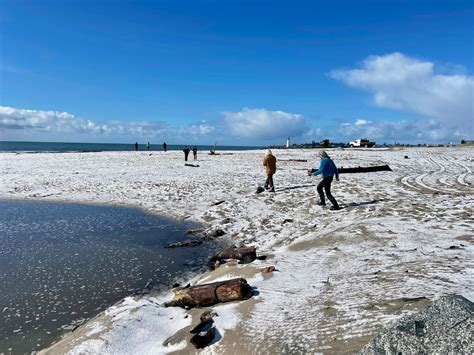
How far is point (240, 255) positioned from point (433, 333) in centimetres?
591

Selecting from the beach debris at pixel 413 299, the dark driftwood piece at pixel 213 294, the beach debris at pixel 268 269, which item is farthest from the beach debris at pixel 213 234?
the beach debris at pixel 413 299

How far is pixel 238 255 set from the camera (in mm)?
9086

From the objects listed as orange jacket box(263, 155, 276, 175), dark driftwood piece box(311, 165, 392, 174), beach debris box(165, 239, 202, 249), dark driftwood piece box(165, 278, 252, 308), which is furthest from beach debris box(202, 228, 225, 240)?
dark driftwood piece box(311, 165, 392, 174)

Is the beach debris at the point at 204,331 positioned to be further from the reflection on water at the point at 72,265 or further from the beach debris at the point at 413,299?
the beach debris at the point at 413,299

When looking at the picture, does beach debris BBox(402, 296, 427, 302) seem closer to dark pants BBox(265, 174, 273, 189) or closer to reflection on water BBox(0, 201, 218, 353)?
reflection on water BBox(0, 201, 218, 353)

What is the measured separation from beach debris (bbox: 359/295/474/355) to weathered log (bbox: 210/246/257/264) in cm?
Answer: 531

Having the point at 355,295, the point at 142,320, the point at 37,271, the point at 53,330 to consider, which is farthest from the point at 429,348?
the point at 37,271

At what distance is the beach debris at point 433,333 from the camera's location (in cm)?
322

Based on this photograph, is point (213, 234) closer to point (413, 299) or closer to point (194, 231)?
point (194, 231)

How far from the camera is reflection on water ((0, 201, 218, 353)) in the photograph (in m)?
6.56

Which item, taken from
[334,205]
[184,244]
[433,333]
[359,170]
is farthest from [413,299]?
[359,170]

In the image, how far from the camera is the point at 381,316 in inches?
A: 193

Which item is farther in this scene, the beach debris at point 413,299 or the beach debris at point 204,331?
the beach debris at point 413,299

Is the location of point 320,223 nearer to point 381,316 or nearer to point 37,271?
point 381,316
